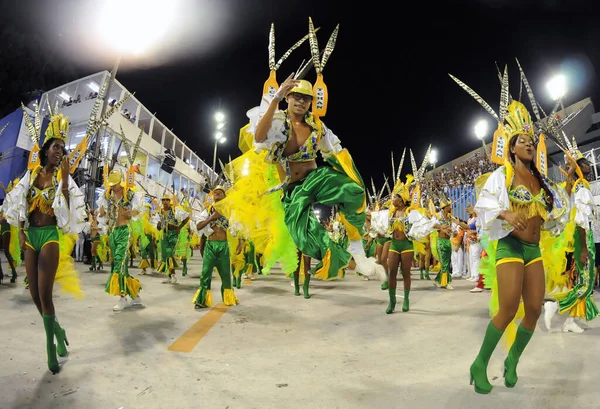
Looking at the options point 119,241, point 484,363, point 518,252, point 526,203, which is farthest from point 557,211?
point 119,241

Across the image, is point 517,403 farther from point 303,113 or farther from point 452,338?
point 303,113

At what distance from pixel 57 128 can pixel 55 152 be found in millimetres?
→ 253

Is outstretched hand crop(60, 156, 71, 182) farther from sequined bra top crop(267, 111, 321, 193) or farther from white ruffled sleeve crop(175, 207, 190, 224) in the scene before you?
white ruffled sleeve crop(175, 207, 190, 224)

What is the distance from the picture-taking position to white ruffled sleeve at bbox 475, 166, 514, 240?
294 centimetres

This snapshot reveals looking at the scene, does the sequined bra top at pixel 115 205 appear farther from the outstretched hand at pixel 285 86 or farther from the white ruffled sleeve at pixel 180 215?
the outstretched hand at pixel 285 86

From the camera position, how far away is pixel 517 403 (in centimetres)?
280

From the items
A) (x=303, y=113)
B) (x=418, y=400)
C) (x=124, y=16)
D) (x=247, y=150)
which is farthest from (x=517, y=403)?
(x=124, y=16)

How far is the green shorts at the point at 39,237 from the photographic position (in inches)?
136

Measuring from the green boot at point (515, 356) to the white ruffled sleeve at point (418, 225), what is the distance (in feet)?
10.8

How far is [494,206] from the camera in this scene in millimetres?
2930

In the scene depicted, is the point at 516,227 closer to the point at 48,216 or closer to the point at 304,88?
the point at 304,88

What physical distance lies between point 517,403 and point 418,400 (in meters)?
0.69

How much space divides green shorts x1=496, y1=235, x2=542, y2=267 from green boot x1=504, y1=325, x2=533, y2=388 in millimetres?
Result: 543

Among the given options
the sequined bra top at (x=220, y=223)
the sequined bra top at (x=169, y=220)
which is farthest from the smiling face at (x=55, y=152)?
the sequined bra top at (x=169, y=220)
